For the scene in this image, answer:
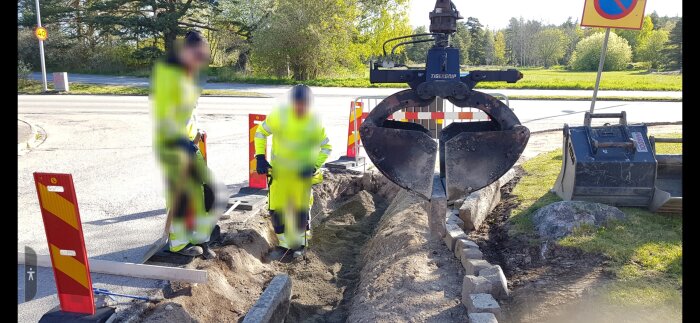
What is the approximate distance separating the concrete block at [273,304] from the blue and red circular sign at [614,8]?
631cm

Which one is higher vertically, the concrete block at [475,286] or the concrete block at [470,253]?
the concrete block at [470,253]

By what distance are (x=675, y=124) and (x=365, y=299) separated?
11.6 m

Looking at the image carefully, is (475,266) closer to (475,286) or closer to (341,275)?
(475,286)

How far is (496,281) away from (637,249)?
169cm

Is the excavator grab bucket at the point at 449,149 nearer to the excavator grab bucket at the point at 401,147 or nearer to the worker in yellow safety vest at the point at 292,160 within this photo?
the excavator grab bucket at the point at 401,147

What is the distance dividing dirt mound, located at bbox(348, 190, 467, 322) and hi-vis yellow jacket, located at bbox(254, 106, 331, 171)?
1.20 meters

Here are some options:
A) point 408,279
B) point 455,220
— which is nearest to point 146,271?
point 408,279

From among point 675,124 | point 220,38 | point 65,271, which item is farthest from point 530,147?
point 220,38

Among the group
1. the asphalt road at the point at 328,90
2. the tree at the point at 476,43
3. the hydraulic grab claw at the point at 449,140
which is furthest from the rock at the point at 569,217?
the tree at the point at 476,43

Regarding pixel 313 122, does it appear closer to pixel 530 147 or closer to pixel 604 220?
pixel 604 220

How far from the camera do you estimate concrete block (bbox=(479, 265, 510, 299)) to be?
414 cm

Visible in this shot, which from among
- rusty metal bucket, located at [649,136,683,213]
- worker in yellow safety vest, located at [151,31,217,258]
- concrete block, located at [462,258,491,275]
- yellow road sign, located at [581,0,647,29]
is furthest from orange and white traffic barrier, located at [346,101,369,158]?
concrete block, located at [462,258,491,275]

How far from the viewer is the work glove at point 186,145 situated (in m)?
4.60

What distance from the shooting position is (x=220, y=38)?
34875mm
